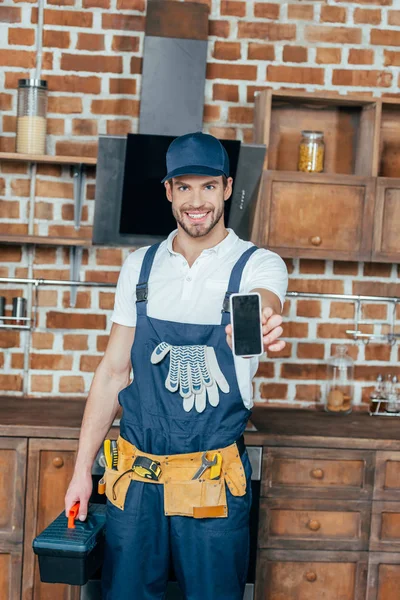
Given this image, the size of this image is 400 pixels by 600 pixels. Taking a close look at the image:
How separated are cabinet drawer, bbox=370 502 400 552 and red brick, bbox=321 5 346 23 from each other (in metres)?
1.86

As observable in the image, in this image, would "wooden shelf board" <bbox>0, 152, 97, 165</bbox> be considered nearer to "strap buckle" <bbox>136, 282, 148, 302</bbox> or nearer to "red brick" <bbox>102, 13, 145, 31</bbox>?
"red brick" <bbox>102, 13, 145, 31</bbox>

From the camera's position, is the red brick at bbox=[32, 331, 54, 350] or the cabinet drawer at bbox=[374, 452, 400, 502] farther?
the red brick at bbox=[32, 331, 54, 350]

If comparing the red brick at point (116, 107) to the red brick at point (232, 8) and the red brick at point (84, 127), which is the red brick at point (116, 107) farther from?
the red brick at point (232, 8)

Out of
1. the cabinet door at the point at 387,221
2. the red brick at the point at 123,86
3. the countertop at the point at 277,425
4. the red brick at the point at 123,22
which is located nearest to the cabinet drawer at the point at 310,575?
the countertop at the point at 277,425

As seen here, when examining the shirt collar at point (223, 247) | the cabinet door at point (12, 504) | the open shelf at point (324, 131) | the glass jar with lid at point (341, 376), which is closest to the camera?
the shirt collar at point (223, 247)

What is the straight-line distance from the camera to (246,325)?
1.74m

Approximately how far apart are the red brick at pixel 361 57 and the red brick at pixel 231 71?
39cm

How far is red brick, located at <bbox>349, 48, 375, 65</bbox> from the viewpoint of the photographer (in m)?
3.29

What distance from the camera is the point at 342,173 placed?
10.7ft

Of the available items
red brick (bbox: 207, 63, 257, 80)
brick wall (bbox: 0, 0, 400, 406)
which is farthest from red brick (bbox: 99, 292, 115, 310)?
red brick (bbox: 207, 63, 257, 80)

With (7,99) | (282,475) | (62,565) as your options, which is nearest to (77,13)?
(7,99)

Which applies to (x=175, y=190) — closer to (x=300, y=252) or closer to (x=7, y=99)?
(x=300, y=252)

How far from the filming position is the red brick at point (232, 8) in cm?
323

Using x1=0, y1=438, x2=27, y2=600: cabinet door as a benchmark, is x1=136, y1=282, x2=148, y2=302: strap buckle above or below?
above
